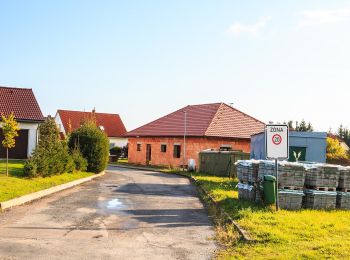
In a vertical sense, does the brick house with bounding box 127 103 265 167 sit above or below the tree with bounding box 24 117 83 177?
above

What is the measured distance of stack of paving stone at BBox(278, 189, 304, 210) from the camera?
13445 mm

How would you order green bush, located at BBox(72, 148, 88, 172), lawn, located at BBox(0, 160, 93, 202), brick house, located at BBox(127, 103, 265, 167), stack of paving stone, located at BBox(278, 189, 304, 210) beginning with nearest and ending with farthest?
stack of paving stone, located at BBox(278, 189, 304, 210)
lawn, located at BBox(0, 160, 93, 202)
green bush, located at BBox(72, 148, 88, 172)
brick house, located at BBox(127, 103, 265, 167)

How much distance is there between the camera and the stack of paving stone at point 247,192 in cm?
1460

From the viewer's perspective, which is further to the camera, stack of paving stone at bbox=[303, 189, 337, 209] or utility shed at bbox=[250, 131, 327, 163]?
utility shed at bbox=[250, 131, 327, 163]

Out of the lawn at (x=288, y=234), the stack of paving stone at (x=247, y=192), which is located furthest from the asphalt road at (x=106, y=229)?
the stack of paving stone at (x=247, y=192)

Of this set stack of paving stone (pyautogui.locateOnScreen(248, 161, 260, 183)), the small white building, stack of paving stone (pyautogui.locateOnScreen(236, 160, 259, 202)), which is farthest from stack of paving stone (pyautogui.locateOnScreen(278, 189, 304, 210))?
the small white building

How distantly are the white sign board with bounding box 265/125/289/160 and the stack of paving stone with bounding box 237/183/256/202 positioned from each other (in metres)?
2.39

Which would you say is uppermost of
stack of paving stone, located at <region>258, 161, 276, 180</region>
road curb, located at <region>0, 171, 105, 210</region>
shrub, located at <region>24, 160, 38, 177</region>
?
stack of paving stone, located at <region>258, 161, 276, 180</region>

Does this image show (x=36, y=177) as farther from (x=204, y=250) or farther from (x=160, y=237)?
(x=204, y=250)

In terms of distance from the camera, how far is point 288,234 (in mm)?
9594

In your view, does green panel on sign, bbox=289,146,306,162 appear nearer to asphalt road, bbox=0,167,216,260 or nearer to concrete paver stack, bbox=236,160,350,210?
asphalt road, bbox=0,167,216,260

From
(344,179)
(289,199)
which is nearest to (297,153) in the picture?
(344,179)

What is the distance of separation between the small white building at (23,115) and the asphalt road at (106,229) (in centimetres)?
1459

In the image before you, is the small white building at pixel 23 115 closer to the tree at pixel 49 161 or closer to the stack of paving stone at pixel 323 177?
the tree at pixel 49 161
